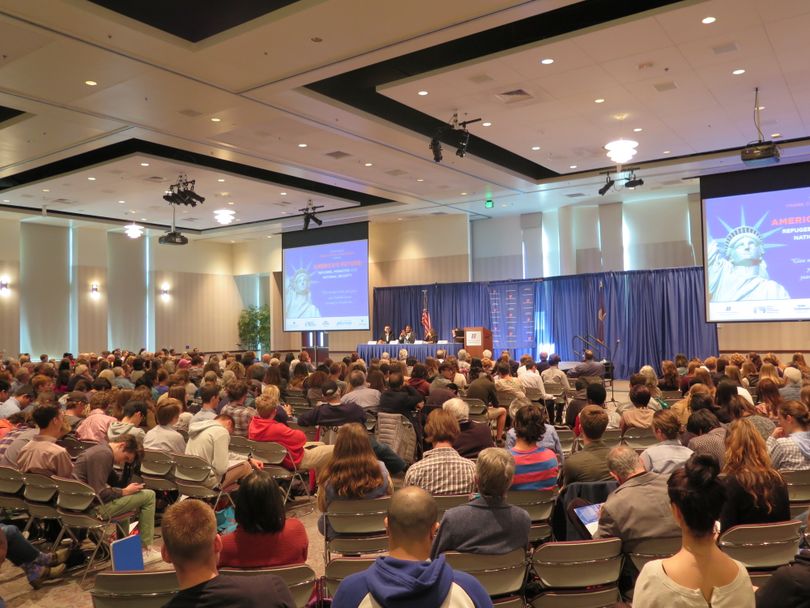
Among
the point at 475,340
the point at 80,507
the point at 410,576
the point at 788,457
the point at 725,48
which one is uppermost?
the point at 725,48

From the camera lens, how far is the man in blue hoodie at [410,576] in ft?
6.00

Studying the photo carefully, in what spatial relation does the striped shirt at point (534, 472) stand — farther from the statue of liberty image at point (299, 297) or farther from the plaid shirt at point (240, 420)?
the statue of liberty image at point (299, 297)

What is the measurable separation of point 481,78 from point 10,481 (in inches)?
275

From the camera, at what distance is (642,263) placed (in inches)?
703

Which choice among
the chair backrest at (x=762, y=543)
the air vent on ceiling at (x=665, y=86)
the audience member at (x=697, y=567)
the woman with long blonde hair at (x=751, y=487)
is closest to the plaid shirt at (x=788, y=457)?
the woman with long blonde hair at (x=751, y=487)

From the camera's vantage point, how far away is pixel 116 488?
4.97m

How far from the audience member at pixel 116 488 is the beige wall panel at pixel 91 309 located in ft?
54.7

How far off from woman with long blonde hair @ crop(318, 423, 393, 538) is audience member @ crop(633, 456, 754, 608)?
6.85ft

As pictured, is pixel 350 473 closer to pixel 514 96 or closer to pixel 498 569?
pixel 498 569

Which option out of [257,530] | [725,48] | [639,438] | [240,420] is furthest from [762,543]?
[725,48]

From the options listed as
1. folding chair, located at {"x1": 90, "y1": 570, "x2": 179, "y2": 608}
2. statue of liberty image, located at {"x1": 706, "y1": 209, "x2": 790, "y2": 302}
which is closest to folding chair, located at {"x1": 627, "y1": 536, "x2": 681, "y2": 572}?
folding chair, located at {"x1": 90, "y1": 570, "x2": 179, "y2": 608}

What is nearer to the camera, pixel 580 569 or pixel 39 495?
pixel 580 569

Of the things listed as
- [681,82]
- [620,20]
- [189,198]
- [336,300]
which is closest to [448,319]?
[336,300]

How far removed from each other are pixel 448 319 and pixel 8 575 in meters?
15.8
